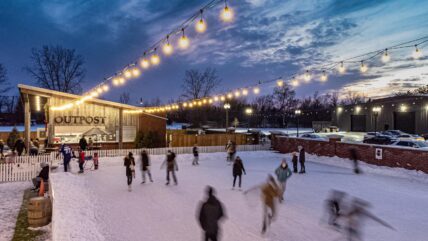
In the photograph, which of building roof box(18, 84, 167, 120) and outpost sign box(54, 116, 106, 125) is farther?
outpost sign box(54, 116, 106, 125)

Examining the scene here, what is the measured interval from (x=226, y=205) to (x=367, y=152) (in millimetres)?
12916

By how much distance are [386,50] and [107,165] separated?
680 inches

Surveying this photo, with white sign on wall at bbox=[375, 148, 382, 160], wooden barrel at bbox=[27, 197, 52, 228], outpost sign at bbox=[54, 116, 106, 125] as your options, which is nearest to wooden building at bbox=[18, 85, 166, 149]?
outpost sign at bbox=[54, 116, 106, 125]

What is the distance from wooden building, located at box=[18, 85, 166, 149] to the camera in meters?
23.5

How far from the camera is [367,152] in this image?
19.4 m

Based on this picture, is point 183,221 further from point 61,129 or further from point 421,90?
point 421,90

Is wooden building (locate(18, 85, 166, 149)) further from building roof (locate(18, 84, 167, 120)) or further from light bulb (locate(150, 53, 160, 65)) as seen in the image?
light bulb (locate(150, 53, 160, 65))

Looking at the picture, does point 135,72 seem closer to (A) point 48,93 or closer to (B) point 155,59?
(B) point 155,59

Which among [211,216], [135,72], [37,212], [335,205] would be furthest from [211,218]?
[135,72]

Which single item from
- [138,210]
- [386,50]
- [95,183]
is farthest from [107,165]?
[386,50]

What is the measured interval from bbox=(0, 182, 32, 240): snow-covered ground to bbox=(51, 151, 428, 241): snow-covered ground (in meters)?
1.52

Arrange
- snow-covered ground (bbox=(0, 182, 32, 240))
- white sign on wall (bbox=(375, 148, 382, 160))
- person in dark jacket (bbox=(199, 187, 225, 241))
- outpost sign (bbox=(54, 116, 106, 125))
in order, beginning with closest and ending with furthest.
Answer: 1. person in dark jacket (bbox=(199, 187, 225, 241))
2. snow-covered ground (bbox=(0, 182, 32, 240))
3. white sign on wall (bbox=(375, 148, 382, 160))
4. outpost sign (bbox=(54, 116, 106, 125))

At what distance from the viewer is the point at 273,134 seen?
29.2 meters

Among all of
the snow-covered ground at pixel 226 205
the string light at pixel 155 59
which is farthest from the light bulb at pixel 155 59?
the snow-covered ground at pixel 226 205
